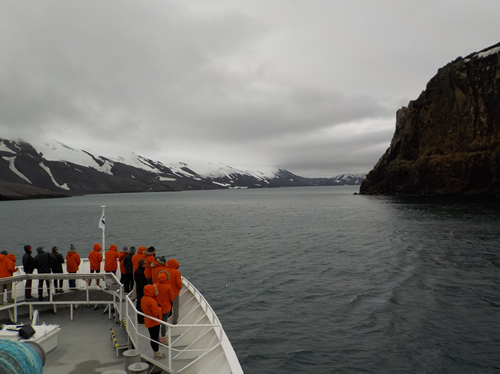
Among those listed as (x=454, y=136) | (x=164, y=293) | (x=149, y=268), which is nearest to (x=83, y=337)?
(x=149, y=268)

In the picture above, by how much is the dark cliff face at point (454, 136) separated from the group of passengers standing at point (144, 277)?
10509 centimetres

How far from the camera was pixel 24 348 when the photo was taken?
308 centimetres

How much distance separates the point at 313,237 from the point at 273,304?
23.6 metres

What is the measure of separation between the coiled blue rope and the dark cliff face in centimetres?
11065

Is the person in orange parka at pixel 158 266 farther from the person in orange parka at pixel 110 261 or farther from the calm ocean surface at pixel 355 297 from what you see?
the calm ocean surface at pixel 355 297

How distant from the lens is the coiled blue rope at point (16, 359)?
2.88 meters

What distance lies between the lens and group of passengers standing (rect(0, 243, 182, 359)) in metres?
8.12

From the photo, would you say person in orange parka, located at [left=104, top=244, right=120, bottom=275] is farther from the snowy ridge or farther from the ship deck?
the snowy ridge

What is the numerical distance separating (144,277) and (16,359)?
7472 millimetres

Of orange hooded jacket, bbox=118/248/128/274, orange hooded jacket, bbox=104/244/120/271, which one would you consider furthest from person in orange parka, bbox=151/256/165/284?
orange hooded jacket, bbox=104/244/120/271

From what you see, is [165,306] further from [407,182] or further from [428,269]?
[407,182]

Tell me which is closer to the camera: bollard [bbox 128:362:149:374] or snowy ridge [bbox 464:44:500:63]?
bollard [bbox 128:362:149:374]

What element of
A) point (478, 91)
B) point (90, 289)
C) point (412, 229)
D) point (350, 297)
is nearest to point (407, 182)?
point (478, 91)

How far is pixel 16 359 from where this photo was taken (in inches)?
116
